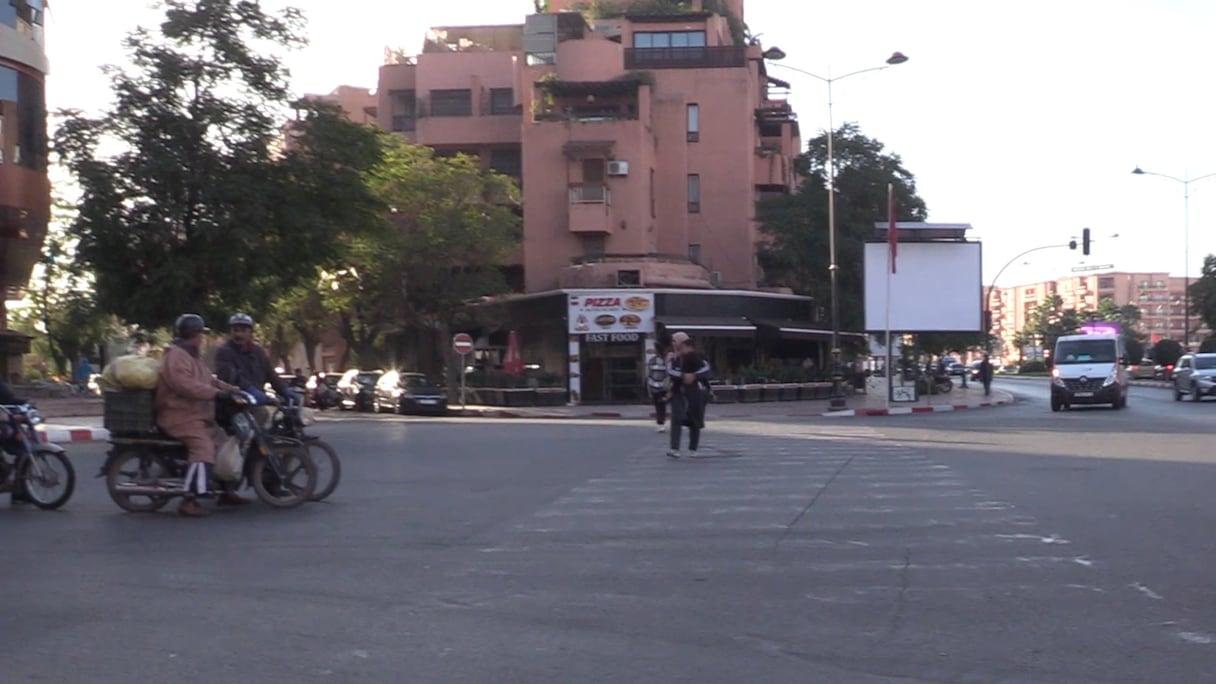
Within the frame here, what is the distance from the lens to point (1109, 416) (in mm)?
32594

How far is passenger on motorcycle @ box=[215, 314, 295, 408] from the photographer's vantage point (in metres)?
13.4

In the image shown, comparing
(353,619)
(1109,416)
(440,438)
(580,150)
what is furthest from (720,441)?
(580,150)

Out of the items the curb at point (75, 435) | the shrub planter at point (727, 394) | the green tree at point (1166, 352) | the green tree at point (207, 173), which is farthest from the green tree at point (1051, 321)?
the curb at point (75, 435)

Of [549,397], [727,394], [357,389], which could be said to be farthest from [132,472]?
[727,394]

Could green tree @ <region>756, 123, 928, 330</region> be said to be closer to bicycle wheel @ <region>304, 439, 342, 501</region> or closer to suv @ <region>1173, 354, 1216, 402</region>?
suv @ <region>1173, 354, 1216, 402</region>

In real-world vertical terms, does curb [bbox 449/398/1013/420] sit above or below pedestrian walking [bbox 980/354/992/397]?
below

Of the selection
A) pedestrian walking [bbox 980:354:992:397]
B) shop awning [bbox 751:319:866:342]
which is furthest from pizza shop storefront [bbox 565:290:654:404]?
pedestrian walking [bbox 980:354:992:397]

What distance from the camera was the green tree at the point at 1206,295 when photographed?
74.0 metres

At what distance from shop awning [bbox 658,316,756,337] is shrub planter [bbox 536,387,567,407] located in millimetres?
4841

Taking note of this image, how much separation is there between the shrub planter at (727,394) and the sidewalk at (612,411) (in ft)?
2.85

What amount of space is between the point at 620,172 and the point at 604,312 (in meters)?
7.69

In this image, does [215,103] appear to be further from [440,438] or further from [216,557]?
[216,557]

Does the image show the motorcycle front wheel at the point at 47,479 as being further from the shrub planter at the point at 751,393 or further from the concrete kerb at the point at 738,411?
the shrub planter at the point at 751,393

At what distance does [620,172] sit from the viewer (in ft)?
191
